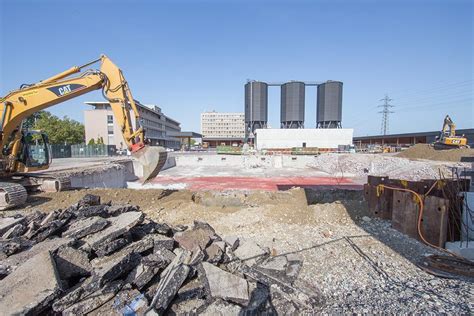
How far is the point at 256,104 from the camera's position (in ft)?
214

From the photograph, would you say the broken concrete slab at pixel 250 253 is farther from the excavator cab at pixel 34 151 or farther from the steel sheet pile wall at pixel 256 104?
the steel sheet pile wall at pixel 256 104

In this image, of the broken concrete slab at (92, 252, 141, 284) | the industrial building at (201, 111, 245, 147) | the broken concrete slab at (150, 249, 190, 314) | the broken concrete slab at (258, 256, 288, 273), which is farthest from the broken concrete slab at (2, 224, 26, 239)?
the industrial building at (201, 111, 245, 147)

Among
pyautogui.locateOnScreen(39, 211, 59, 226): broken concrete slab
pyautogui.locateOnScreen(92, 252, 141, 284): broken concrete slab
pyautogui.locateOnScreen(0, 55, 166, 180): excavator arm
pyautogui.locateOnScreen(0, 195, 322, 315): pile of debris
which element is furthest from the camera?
pyautogui.locateOnScreen(0, 55, 166, 180): excavator arm

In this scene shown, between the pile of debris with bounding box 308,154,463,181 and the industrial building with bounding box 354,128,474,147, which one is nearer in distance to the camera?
the pile of debris with bounding box 308,154,463,181

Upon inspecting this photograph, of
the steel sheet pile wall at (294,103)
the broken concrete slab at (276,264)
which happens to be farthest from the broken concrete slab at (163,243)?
the steel sheet pile wall at (294,103)

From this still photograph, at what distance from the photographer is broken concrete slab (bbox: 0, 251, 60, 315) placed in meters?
2.80

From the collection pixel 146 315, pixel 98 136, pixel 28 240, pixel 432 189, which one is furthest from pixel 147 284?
pixel 98 136

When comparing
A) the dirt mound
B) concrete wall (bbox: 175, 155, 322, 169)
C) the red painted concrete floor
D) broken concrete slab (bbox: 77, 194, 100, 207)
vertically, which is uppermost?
the dirt mound

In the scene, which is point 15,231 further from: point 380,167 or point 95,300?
point 380,167

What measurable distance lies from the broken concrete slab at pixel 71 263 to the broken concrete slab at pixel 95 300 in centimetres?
Result: 52

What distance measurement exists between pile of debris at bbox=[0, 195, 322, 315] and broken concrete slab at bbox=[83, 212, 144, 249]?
0.02 metres

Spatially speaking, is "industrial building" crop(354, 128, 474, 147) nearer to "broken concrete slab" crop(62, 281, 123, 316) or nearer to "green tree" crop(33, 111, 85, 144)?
"broken concrete slab" crop(62, 281, 123, 316)

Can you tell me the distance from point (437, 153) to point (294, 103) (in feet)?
140

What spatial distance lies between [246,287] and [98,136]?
69.4m
